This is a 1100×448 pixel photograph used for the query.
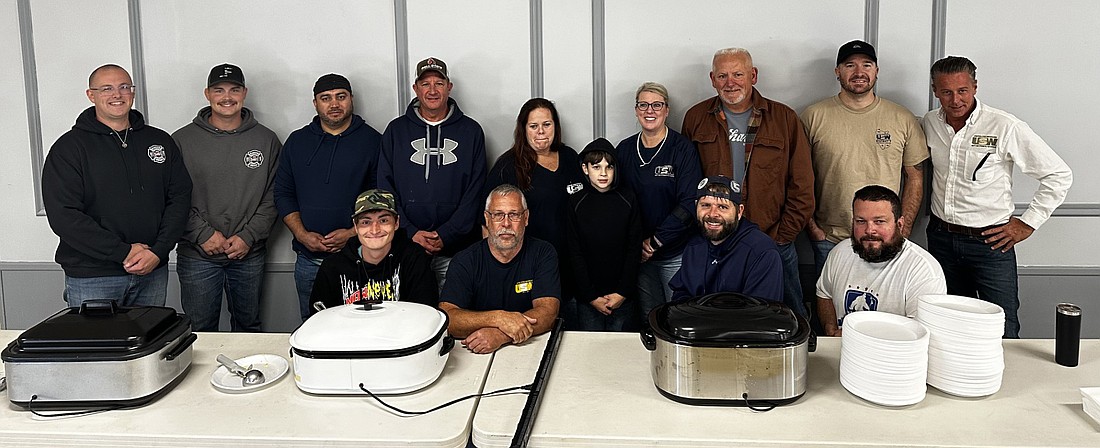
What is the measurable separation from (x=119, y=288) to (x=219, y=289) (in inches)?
21.5

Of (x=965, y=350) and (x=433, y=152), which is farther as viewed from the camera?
(x=433, y=152)

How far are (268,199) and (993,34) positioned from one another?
11.2 feet

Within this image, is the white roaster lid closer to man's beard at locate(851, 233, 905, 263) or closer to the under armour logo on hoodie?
man's beard at locate(851, 233, 905, 263)

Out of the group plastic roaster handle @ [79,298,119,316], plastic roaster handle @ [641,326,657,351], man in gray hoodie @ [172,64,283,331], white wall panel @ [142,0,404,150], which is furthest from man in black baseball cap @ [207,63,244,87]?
plastic roaster handle @ [641,326,657,351]

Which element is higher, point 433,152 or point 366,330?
point 433,152

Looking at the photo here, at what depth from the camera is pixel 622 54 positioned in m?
4.04

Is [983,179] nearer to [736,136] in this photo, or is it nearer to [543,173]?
[736,136]

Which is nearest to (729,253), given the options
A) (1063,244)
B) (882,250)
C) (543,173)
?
(882,250)

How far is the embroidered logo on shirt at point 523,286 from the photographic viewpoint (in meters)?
2.84

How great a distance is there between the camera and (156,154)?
3.54 meters

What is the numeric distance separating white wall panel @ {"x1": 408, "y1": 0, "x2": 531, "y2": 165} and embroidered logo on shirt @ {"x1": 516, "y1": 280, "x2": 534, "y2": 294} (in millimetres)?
1422

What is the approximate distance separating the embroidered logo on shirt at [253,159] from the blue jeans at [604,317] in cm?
161

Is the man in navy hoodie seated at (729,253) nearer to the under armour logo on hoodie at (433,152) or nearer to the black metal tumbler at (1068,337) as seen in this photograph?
the black metal tumbler at (1068,337)

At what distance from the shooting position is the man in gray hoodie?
12.6 ft
